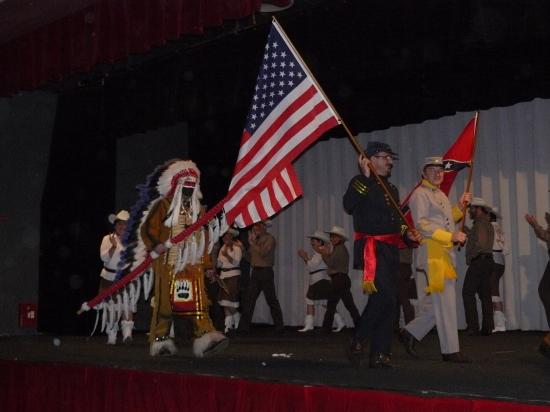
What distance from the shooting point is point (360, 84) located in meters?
10.3

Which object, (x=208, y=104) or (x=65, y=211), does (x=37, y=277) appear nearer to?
(x=65, y=211)

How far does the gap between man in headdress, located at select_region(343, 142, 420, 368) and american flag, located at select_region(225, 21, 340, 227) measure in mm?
560

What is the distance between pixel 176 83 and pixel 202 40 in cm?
84

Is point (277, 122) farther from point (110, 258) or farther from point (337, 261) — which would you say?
point (337, 261)

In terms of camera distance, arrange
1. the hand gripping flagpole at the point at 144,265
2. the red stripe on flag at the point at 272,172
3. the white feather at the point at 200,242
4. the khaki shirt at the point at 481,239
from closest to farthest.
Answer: the red stripe on flag at the point at 272,172, the hand gripping flagpole at the point at 144,265, the white feather at the point at 200,242, the khaki shirt at the point at 481,239

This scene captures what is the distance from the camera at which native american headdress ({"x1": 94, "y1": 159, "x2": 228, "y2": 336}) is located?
7066mm

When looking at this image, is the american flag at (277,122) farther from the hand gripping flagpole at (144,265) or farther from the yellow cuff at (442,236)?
the yellow cuff at (442,236)

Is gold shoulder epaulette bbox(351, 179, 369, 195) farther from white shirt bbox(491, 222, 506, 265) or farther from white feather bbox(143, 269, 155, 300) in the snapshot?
white shirt bbox(491, 222, 506, 265)

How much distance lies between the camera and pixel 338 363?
21.4 ft

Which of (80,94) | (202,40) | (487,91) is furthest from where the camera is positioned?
(80,94)

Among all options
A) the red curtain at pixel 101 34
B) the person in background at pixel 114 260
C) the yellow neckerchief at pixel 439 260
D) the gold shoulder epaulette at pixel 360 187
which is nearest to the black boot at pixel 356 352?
the yellow neckerchief at pixel 439 260

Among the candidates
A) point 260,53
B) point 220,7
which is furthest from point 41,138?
point 220,7

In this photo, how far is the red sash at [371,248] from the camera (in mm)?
5906

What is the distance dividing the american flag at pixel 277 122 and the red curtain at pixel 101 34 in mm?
1353
